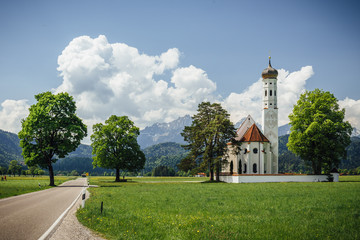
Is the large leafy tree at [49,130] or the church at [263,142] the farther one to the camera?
the church at [263,142]

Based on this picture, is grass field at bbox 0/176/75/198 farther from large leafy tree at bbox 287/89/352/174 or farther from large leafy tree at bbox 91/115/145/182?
large leafy tree at bbox 287/89/352/174

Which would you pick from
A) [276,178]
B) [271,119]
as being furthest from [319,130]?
[271,119]

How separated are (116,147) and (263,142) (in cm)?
2829

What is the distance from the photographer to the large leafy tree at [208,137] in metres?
52.5

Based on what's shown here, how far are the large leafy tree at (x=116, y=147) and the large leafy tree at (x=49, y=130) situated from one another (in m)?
11.9

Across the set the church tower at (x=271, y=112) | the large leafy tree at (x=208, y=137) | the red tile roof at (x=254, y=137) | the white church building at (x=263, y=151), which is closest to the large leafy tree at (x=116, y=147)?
the large leafy tree at (x=208, y=137)

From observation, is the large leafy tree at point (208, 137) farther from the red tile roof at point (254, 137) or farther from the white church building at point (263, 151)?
the red tile roof at point (254, 137)

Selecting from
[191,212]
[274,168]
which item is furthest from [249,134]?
[191,212]

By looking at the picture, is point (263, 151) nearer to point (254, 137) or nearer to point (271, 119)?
point (254, 137)

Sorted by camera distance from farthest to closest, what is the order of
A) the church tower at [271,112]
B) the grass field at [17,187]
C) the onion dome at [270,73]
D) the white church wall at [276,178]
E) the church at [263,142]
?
the onion dome at [270,73] < the church tower at [271,112] < the church at [263,142] < the white church wall at [276,178] < the grass field at [17,187]

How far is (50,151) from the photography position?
42.1m

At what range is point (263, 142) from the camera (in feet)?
201

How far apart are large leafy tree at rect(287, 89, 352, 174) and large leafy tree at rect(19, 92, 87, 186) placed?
34.9 meters

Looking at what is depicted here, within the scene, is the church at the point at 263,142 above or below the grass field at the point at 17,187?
above
